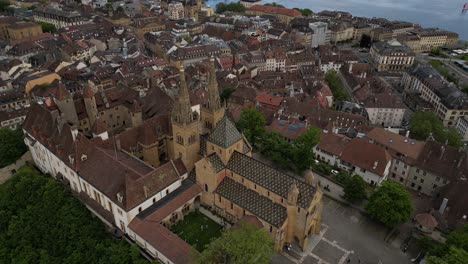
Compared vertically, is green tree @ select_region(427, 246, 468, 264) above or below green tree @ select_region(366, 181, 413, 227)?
above

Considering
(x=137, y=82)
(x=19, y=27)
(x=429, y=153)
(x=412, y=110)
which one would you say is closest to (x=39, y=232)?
(x=137, y=82)

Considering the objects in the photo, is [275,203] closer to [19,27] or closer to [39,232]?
[39,232]

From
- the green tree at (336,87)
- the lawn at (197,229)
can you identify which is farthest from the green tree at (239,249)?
the green tree at (336,87)

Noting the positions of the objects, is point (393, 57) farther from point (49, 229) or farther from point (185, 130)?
point (49, 229)

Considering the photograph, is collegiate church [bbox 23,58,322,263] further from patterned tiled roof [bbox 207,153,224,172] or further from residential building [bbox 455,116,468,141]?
residential building [bbox 455,116,468,141]

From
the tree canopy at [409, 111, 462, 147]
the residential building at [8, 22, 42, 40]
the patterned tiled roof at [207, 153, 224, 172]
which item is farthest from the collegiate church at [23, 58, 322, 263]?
the residential building at [8, 22, 42, 40]

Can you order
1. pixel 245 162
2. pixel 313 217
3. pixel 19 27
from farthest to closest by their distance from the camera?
pixel 19 27 < pixel 245 162 < pixel 313 217
